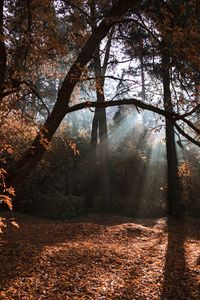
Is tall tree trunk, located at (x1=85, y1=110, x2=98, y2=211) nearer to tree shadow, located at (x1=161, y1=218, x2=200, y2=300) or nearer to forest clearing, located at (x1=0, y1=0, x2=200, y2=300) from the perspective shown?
forest clearing, located at (x1=0, y1=0, x2=200, y2=300)

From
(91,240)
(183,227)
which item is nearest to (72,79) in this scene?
(91,240)

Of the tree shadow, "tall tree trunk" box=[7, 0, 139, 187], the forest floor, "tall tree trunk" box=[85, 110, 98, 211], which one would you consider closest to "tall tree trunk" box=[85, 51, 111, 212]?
"tall tree trunk" box=[85, 110, 98, 211]

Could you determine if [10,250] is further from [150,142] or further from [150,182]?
[150,142]

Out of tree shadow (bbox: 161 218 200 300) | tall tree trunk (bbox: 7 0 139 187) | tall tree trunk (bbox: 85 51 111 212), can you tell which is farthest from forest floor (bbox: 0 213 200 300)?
tall tree trunk (bbox: 85 51 111 212)

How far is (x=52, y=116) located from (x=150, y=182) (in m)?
12.4

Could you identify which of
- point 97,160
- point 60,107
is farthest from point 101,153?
point 60,107

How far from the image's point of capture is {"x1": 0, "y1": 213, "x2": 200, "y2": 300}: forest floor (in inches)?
222

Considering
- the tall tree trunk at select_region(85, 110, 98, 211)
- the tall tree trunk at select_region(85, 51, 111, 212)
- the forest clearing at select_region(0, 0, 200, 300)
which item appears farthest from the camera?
the tall tree trunk at select_region(85, 110, 98, 211)

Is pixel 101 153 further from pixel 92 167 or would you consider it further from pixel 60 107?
pixel 60 107

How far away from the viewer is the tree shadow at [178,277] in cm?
564

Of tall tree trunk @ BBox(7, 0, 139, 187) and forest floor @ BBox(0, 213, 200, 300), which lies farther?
forest floor @ BBox(0, 213, 200, 300)

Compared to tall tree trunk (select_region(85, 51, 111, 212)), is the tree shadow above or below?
below

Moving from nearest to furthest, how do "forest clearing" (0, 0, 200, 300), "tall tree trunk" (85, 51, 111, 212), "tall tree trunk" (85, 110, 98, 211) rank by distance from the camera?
1. "forest clearing" (0, 0, 200, 300)
2. "tall tree trunk" (85, 51, 111, 212)
3. "tall tree trunk" (85, 110, 98, 211)

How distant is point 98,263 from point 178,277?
157 centimetres
